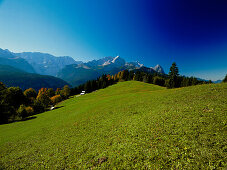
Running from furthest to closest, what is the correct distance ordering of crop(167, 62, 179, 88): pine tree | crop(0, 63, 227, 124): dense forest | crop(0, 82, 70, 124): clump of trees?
crop(167, 62, 179, 88): pine tree → crop(0, 63, 227, 124): dense forest → crop(0, 82, 70, 124): clump of trees

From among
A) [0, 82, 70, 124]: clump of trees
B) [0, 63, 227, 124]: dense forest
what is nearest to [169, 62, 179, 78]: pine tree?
[0, 63, 227, 124]: dense forest

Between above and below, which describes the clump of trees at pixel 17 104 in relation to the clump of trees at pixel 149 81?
below

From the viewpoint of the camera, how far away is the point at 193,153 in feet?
23.9

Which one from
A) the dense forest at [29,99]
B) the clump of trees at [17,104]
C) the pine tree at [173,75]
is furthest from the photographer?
the pine tree at [173,75]

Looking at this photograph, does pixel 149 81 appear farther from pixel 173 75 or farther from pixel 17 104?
pixel 17 104

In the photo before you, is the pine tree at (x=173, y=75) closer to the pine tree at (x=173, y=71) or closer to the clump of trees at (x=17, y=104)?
the pine tree at (x=173, y=71)

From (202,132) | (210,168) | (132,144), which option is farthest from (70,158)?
(202,132)

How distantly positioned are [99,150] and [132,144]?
440 centimetres

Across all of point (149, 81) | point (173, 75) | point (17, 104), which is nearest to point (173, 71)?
point (173, 75)

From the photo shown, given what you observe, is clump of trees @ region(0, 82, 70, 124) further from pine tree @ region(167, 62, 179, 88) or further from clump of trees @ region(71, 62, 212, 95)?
pine tree @ region(167, 62, 179, 88)

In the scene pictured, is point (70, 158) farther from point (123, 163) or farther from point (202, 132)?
point (202, 132)

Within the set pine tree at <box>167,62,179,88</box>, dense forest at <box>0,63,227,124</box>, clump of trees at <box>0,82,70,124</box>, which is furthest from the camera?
pine tree at <box>167,62,179,88</box>

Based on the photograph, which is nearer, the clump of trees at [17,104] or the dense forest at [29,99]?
the clump of trees at [17,104]

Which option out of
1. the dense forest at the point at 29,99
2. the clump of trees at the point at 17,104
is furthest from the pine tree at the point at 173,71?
the clump of trees at the point at 17,104
